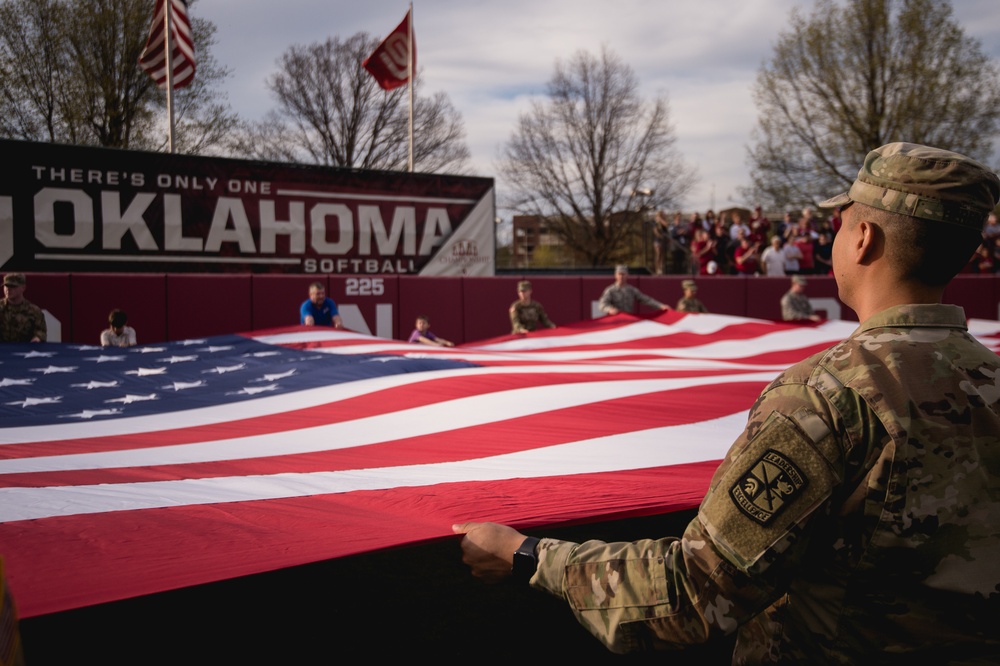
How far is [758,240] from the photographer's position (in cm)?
1627

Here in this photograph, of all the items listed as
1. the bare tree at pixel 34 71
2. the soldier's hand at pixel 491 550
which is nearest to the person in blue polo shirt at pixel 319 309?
the soldier's hand at pixel 491 550

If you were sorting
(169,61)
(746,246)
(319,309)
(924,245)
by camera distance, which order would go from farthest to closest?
(746,246), (169,61), (319,309), (924,245)

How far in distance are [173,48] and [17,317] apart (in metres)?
7.11

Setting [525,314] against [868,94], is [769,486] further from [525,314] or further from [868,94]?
[868,94]

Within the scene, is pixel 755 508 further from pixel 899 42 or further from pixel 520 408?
pixel 899 42

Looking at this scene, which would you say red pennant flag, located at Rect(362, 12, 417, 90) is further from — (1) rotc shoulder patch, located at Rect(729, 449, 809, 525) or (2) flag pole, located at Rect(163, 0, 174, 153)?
(1) rotc shoulder patch, located at Rect(729, 449, 809, 525)

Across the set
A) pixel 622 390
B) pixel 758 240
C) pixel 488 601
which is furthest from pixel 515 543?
pixel 758 240

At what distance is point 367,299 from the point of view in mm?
10711

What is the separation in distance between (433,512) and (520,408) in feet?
6.11

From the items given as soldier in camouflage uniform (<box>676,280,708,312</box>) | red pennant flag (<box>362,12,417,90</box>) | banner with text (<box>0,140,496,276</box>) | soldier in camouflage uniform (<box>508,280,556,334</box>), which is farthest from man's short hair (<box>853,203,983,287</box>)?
red pennant flag (<box>362,12,417,90</box>)

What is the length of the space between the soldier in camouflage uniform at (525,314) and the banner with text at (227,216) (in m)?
3.24

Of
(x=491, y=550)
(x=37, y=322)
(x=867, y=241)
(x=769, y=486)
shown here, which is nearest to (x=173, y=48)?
(x=37, y=322)

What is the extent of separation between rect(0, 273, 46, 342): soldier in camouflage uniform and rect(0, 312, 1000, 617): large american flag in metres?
0.80

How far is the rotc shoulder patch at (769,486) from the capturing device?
102 cm
